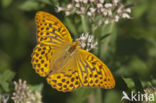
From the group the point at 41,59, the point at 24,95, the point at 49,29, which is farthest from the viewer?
the point at 24,95

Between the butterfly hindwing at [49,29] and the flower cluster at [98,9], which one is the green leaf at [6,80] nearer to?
the butterfly hindwing at [49,29]

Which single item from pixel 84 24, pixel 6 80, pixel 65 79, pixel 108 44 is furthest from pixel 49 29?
pixel 108 44

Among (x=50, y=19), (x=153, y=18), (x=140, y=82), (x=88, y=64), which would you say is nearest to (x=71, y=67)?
(x=88, y=64)

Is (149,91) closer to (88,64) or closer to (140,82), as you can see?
(140,82)

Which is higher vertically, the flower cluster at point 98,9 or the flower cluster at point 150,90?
the flower cluster at point 98,9

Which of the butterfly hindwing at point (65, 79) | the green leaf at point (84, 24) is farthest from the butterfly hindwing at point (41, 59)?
the green leaf at point (84, 24)

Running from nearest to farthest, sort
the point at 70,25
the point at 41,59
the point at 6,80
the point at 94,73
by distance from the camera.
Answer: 1. the point at 94,73
2. the point at 41,59
3. the point at 6,80
4. the point at 70,25

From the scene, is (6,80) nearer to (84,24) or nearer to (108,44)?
(84,24)
